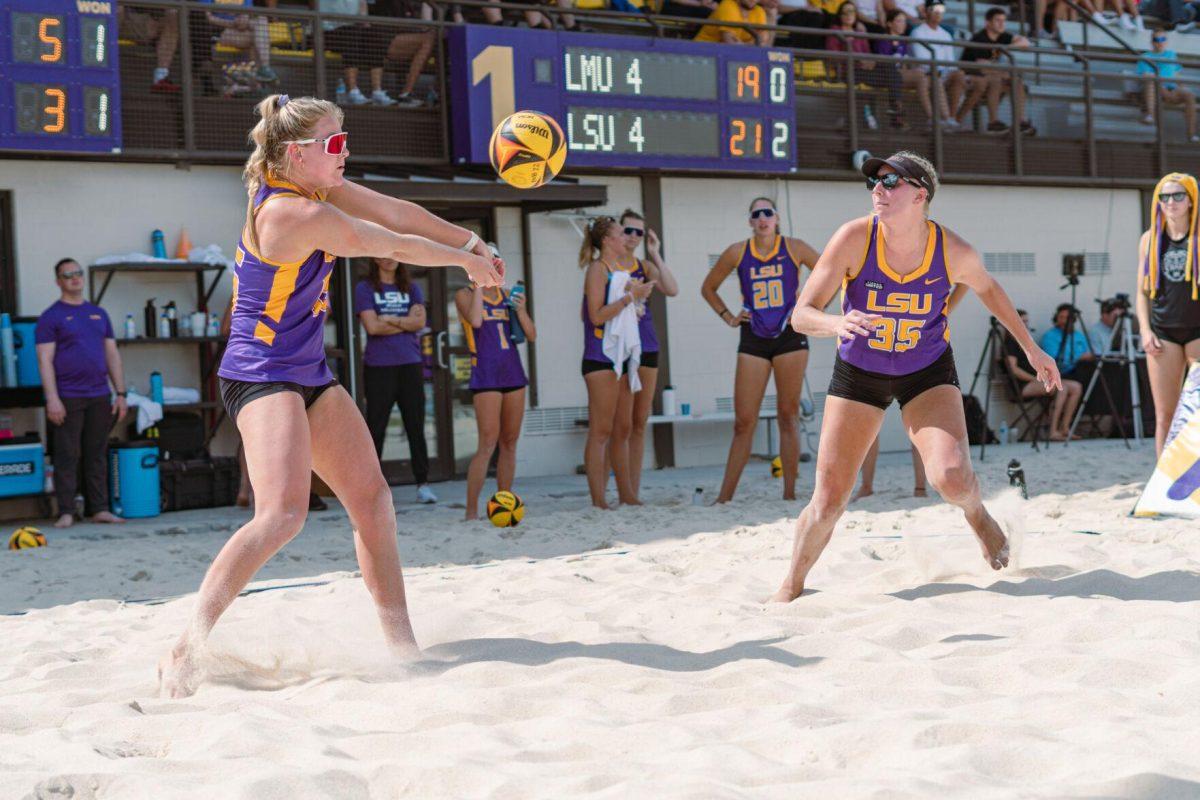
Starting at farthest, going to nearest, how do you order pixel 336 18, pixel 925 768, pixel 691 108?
pixel 691 108 < pixel 336 18 < pixel 925 768

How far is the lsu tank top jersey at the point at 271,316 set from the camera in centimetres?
385

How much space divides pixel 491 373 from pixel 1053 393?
28.4 feet

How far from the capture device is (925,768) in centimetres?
273

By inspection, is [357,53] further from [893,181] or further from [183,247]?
[893,181]

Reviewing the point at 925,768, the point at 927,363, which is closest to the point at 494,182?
the point at 927,363

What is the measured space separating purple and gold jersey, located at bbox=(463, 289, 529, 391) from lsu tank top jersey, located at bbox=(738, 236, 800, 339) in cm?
161

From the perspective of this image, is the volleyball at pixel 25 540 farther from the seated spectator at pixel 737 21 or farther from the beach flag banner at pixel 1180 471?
the seated spectator at pixel 737 21

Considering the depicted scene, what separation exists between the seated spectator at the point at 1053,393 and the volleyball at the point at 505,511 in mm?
8423

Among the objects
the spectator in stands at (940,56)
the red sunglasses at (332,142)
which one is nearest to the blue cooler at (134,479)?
the red sunglasses at (332,142)

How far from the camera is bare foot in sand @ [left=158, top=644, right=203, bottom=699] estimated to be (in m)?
3.67

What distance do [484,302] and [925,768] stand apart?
6.09 m

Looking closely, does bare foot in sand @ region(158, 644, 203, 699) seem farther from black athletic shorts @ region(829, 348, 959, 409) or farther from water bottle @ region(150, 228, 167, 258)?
water bottle @ region(150, 228, 167, 258)

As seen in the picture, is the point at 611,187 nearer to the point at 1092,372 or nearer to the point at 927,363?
the point at 1092,372

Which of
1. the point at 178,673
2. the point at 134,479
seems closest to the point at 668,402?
the point at 134,479
